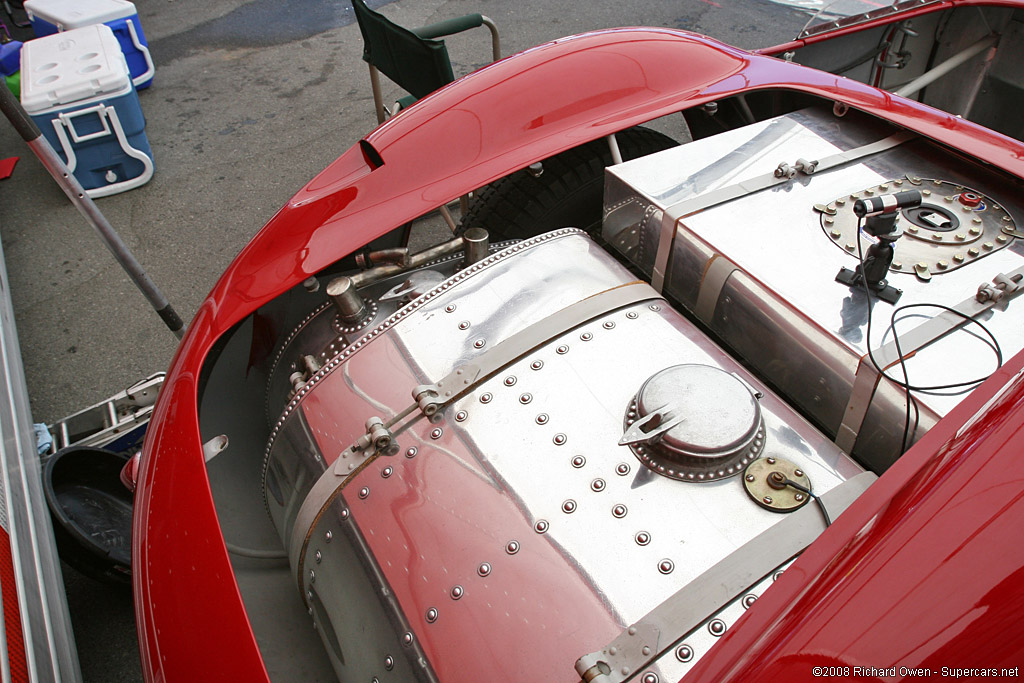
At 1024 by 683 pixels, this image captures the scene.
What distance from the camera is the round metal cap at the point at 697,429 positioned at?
34.0 inches

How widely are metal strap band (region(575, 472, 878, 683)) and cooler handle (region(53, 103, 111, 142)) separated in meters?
3.37

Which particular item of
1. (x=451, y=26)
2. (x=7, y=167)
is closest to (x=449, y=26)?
(x=451, y=26)

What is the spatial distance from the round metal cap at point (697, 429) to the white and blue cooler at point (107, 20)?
4.38 m

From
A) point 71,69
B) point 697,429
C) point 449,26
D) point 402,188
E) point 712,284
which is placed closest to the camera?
point 697,429

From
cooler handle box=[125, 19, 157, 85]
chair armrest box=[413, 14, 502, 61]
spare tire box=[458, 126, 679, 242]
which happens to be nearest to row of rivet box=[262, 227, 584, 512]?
spare tire box=[458, 126, 679, 242]

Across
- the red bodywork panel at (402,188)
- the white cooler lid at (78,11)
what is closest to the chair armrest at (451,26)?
the red bodywork panel at (402,188)

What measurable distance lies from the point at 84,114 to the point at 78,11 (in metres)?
1.58

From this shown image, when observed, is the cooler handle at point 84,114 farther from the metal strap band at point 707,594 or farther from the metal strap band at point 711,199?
the metal strap band at point 707,594

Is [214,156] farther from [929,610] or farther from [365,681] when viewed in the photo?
[929,610]

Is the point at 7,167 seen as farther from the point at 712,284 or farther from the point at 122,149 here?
the point at 712,284

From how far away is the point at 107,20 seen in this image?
12.7ft

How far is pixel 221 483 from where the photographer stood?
130 cm

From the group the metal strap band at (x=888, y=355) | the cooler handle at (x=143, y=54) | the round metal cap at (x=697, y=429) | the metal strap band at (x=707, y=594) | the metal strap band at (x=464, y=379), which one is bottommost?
the metal strap band at (x=707, y=594)

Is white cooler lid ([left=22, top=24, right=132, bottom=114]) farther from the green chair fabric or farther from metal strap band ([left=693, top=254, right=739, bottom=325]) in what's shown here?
metal strap band ([left=693, top=254, right=739, bottom=325])
